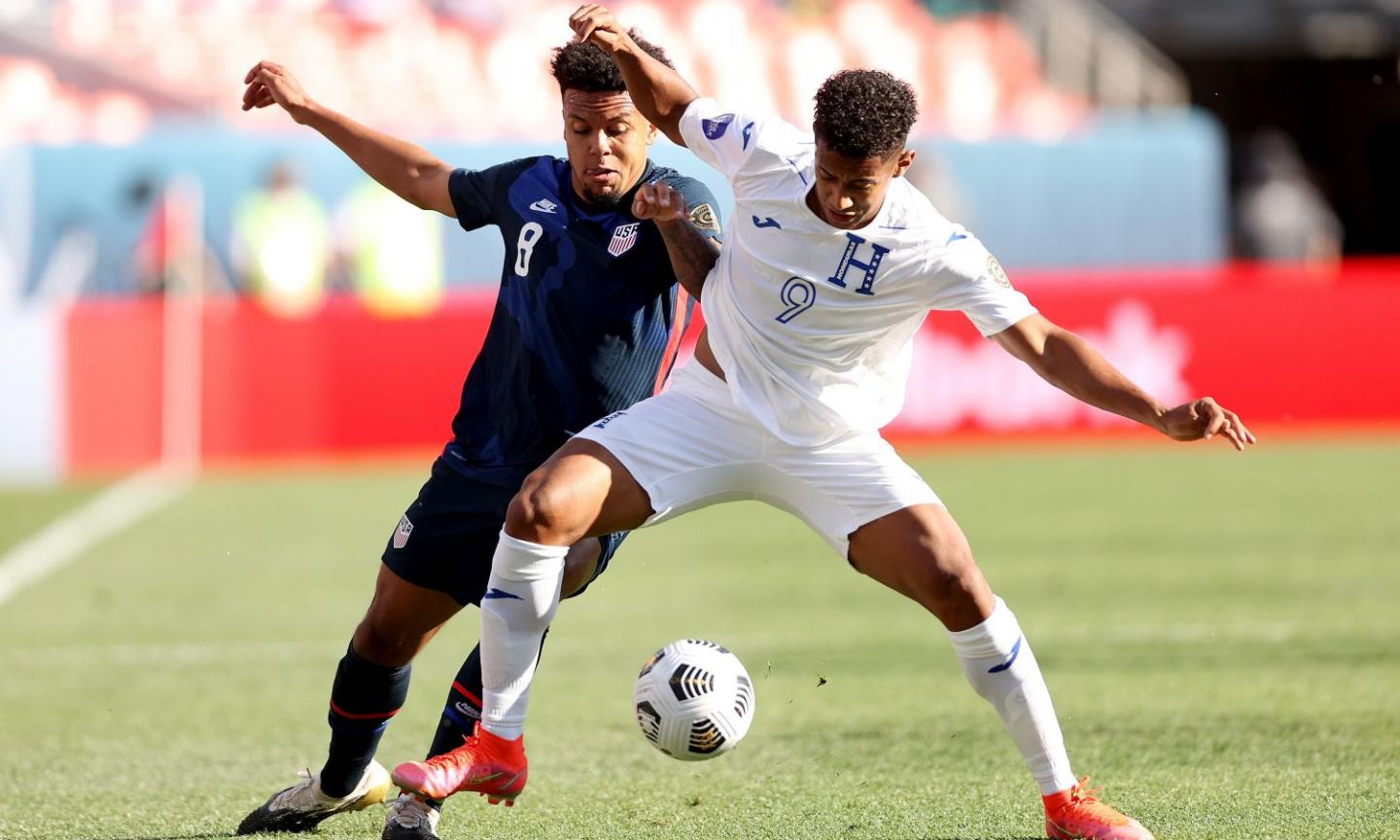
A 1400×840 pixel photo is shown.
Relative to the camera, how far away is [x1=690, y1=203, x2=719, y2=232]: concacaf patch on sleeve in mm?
5398

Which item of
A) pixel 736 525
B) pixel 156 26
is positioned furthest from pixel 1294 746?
pixel 156 26

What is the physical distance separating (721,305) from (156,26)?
18428 mm

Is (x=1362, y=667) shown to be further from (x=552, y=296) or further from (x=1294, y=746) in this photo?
(x=552, y=296)

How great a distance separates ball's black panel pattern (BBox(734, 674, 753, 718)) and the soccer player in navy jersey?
1.78 ft

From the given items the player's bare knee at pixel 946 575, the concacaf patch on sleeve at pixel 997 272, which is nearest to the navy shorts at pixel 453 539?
the player's bare knee at pixel 946 575

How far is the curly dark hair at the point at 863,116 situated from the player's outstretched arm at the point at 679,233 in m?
0.44

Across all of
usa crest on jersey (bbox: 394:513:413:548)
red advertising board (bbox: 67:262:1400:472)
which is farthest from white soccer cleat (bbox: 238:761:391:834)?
red advertising board (bbox: 67:262:1400:472)

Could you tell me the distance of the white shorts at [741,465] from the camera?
5207 mm

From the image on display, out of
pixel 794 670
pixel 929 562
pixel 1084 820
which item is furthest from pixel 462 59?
pixel 1084 820

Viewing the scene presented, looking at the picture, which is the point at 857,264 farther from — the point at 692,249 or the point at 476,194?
the point at 476,194

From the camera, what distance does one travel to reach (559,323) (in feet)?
17.7

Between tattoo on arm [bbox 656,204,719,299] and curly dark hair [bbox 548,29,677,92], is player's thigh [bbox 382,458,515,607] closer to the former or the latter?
tattoo on arm [bbox 656,204,719,299]

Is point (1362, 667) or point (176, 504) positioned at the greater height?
point (1362, 667)

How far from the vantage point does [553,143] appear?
19.3 meters
